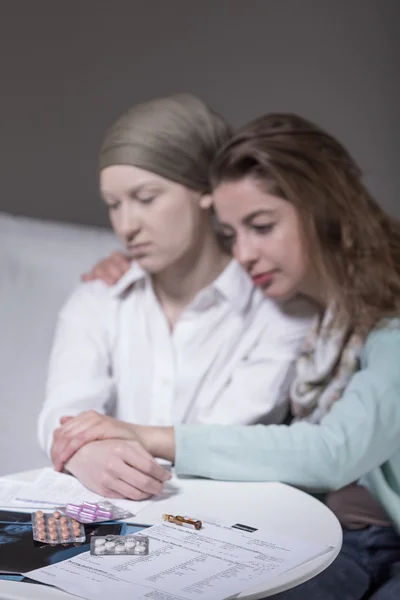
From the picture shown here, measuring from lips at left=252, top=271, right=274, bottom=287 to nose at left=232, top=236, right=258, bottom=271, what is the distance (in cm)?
3

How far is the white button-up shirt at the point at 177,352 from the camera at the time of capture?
1587 mm

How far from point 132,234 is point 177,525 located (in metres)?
0.65

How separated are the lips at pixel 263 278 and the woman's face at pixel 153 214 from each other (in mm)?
137

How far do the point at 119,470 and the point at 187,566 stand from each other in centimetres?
27

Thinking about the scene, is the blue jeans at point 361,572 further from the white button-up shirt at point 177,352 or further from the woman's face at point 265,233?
the woman's face at point 265,233

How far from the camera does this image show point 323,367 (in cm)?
152

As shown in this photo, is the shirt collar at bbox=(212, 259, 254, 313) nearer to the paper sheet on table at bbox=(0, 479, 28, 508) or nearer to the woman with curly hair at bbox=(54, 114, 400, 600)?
the woman with curly hair at bbox=(54, 114, 400, 600)

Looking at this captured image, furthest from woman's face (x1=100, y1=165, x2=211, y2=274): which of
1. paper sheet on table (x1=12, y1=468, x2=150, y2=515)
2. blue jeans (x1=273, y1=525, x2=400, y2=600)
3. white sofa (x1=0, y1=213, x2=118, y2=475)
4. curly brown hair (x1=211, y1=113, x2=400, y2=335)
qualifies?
blue jeans (x1=273, y1=525, x2=400, y2=600)

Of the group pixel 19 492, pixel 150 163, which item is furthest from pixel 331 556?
pixel 150 163

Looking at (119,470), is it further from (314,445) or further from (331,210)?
(331,210)

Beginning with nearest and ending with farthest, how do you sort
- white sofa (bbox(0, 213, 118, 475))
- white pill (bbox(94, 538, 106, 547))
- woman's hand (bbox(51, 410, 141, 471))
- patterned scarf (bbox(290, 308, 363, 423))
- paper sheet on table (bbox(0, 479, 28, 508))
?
white pill (bbox(94, 538, 106, 547)) → paper sheet on table (bbox(0, 479, 28, 508)) → woman's hand (bbox(51, 410, 141, 471)) → patterned scarf (bbox(290, 308, 363, 423)) → white sofa (bbox(0, 213, 118, 475))

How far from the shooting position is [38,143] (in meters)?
1.77

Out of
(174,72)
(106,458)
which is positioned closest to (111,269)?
(174,72)

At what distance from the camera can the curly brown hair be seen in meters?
1.51
